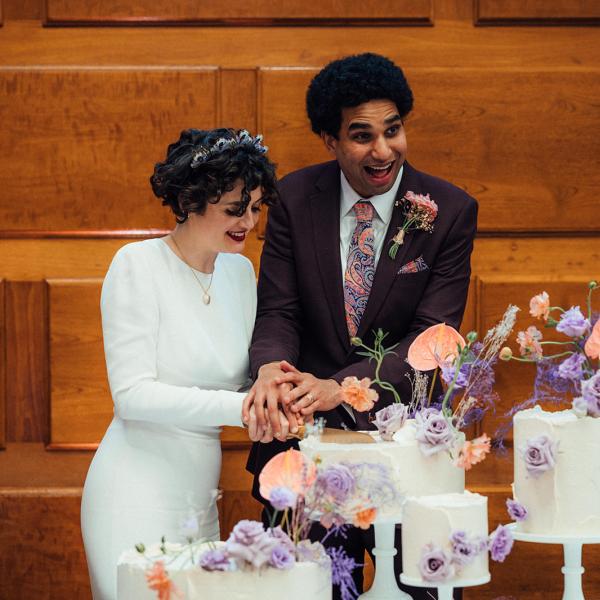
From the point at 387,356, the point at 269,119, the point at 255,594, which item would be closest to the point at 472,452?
the point at 255,594

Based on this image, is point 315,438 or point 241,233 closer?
point 315,438

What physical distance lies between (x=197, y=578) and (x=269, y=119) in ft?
8.00

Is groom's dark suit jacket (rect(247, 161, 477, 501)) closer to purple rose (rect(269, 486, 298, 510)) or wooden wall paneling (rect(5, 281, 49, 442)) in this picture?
purple rose (rect(269, 486, 298, 510))

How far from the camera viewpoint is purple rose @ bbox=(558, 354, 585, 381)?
2131 mm

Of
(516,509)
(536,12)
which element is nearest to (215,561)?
(516,509)

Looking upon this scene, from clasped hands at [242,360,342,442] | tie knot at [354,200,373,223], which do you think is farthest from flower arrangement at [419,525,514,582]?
tie knot at [354,200,373,223]

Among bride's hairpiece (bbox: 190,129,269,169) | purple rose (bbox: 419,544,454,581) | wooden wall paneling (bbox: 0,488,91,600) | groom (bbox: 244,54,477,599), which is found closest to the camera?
purple rose (bbox: 419,544,454,581)

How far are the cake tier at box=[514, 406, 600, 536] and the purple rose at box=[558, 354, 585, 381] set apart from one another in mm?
78

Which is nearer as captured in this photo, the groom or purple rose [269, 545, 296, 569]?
purple rose [269, 545, 296, 569]

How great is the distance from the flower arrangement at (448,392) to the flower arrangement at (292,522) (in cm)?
23

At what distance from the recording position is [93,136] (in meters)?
4.06

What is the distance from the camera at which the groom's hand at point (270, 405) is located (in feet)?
8.36

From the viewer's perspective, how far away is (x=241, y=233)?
2.76 meters

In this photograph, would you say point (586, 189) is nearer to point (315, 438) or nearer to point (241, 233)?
point (241, 233)
